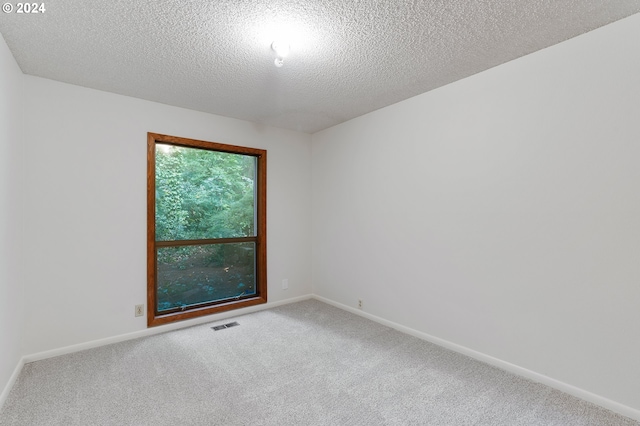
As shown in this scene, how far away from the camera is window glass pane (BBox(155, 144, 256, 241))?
328 cm

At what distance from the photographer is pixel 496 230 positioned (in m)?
2.42

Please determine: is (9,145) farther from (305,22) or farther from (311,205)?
(311,205)

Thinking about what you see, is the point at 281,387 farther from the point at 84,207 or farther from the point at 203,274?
the point at 84,207

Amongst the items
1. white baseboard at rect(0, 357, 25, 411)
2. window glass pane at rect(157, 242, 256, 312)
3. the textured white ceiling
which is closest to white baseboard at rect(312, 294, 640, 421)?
window glass pane at rect(157, 242, 256, 312)

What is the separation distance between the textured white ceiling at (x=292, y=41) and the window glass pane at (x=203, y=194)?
2.48ft

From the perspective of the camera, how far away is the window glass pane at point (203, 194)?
10.8ft

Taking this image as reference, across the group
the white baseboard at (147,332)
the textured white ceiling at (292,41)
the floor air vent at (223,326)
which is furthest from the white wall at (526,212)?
the floor air vent at (223,326)

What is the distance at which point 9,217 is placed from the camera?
7.06ft

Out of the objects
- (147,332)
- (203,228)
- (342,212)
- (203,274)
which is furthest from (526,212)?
(147,332)

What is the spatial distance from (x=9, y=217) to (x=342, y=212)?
9.96 feet

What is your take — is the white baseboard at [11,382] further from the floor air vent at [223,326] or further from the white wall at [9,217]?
the floor air vent at [223,326]

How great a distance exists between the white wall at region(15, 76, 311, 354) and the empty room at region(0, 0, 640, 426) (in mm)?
17

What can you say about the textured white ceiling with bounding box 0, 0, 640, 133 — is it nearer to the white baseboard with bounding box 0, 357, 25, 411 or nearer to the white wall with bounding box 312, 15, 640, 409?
the white wall with bounding box 312, 15, 640, 409

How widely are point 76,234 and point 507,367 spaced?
3.77 metres
